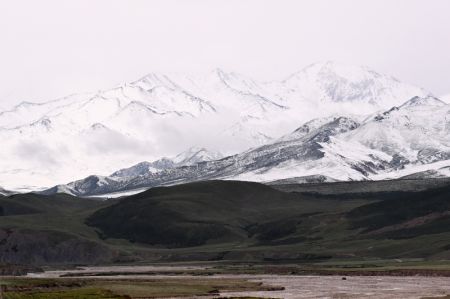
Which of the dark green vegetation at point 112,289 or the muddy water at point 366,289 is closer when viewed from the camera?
the dark green vegetation at point 112,289

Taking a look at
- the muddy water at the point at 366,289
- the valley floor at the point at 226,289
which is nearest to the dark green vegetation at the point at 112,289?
the valley floor at the point at 226,289

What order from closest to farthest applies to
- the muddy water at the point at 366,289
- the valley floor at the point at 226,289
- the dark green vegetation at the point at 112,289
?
the dark green vegetation at the point at 112,289 < the valley floor at the point at 226,289 < the muddy water at the point at 366,289

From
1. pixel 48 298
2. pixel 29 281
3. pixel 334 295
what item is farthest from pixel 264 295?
pixel 29 281

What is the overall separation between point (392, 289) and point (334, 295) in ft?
48.5

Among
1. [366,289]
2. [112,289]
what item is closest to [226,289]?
[112,289]

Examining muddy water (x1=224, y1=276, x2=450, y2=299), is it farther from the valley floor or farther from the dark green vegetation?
the dark green vegetation

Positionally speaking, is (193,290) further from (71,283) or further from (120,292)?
(71,283)

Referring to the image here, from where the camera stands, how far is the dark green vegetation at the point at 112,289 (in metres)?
158

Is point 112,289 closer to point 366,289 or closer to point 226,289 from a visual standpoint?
point 226,289

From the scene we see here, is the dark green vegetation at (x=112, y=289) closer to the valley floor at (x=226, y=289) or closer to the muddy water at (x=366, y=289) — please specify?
the valley floor at (x=226, y=289)

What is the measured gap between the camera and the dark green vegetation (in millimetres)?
158375

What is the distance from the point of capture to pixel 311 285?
193 metres

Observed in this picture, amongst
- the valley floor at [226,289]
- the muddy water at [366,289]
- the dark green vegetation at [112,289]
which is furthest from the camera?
the muddy water at [366,289]

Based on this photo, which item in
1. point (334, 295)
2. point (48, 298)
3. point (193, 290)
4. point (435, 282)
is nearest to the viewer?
point (48, 298)
